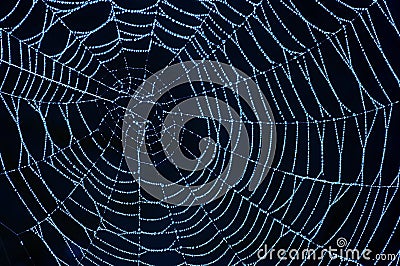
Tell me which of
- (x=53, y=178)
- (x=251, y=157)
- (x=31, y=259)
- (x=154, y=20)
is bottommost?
(x=31, y=259)

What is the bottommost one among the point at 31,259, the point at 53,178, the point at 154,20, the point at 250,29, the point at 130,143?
the point at 31,259

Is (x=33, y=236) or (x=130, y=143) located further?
(x=33, y=236)

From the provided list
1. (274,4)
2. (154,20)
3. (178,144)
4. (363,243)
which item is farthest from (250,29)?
(363,243)

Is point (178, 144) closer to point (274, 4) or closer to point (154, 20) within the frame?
point (154, 20)

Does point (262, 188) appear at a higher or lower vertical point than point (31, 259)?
higher

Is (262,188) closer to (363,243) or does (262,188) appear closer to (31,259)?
(363,243)

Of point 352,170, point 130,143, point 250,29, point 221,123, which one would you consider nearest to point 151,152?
point 130,143
